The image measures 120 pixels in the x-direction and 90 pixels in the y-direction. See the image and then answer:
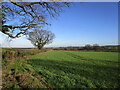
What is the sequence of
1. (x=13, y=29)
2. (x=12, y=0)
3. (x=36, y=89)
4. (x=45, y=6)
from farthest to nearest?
1. (x=13, y=29)
2. (x=45, y=6)
3. (x=12, y=0)
4. (x=36, y=89)

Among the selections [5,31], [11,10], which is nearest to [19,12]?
[11,10]

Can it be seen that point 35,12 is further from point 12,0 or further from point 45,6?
point 12,0

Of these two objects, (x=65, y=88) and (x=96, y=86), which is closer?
(x=65, y=88)

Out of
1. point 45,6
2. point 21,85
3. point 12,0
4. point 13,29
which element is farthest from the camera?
point 13,29

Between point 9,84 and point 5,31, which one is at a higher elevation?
point 5,31

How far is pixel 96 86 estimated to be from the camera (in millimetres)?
3754

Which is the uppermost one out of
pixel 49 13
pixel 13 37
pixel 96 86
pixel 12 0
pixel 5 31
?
pixel 12 0

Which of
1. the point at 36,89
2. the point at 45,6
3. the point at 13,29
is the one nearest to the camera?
the point at 36,89

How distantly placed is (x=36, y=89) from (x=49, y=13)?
563 centimetres

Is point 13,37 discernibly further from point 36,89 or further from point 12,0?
point 36,89

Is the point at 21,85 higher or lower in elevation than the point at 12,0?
lower

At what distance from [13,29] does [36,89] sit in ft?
19.5

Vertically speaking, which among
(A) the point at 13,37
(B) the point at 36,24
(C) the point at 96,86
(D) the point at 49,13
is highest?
(D) the point at 49,13

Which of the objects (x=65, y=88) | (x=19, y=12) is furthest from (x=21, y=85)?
(x=19, y=12)
